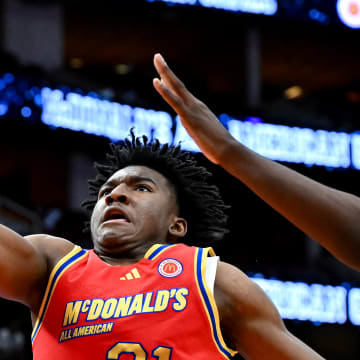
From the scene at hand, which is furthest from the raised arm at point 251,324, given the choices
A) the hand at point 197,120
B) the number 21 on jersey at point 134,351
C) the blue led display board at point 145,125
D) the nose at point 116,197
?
the blue led display board at point 145,125

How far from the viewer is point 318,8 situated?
1648cm

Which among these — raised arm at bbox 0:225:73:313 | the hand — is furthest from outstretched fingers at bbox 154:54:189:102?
raised arm at bbox 0:225:73:313

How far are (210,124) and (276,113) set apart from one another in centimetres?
1547

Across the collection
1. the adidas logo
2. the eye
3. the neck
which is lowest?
the adidas logo

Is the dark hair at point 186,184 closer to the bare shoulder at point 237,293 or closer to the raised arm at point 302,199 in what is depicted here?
the bare shoulder at point 237,293

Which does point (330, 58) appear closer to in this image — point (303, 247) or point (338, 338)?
point (303, 247)

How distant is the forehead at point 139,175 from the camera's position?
392 centimetres

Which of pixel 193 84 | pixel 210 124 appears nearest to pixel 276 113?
pixel 193 84

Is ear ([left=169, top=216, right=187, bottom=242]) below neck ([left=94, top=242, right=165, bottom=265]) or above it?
above

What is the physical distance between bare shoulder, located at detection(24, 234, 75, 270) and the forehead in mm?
424

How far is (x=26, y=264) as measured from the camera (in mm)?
3385

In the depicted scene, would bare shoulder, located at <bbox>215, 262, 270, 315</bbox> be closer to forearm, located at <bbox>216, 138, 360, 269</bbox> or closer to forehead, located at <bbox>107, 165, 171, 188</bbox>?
forehead, located at <bbox>107, 165, 171, 188</bbox>

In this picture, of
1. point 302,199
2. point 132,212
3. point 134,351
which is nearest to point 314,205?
point 302,199

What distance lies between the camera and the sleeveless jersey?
3.30m
